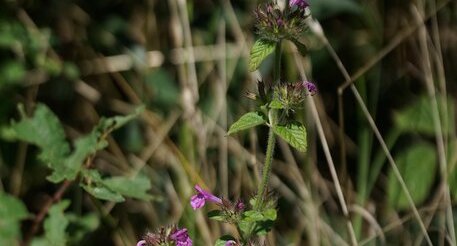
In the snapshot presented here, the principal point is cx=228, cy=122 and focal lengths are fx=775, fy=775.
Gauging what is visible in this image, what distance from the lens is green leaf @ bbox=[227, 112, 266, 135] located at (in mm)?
1425

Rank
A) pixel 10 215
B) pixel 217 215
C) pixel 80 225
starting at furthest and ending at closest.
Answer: pixel 80 225 → pixel 10 215 → pixel 217 215

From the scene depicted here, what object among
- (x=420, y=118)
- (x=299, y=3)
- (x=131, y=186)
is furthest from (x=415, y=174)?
(x=299, y=3)

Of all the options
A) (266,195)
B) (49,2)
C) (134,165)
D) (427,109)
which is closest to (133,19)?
(49,2)

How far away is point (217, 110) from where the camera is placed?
2.53m

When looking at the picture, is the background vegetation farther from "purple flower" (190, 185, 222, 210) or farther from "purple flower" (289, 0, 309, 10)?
"purple flower" (289, 0, 309, 10)

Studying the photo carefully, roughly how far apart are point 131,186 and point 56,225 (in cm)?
23

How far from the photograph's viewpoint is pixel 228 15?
2.62m

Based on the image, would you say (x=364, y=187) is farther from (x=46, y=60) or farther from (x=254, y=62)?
(x=46, y=60)

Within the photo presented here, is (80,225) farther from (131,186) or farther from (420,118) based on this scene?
(420,118)

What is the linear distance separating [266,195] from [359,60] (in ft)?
4.82

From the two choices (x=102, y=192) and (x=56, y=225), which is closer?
(x=102, y=192)

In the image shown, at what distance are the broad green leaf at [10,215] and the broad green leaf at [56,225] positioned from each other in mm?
111

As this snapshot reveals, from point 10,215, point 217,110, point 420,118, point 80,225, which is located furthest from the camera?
point 420,118

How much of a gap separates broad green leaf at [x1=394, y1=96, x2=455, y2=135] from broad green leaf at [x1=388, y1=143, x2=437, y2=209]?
0.06 m
